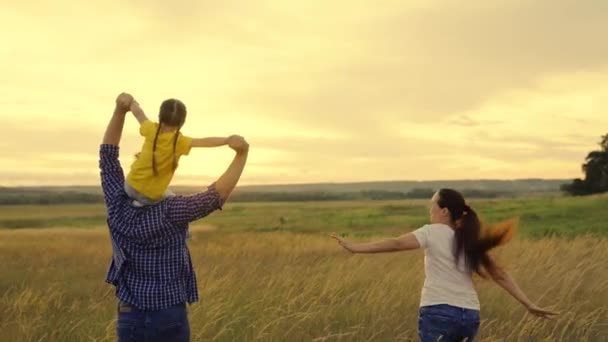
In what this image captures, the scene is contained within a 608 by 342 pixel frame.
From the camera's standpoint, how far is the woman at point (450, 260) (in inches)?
180

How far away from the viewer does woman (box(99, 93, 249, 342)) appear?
12.3 feet

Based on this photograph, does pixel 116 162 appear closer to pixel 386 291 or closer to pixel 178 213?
pixel 178 213

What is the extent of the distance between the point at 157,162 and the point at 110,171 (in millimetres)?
443

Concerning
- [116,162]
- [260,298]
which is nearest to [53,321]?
[260,298]

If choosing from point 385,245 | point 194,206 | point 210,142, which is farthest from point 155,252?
point 385,245

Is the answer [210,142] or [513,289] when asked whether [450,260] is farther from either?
[210,142]

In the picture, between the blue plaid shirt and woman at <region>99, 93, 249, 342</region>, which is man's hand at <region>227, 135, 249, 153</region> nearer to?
woman at <region>99, 93, 249, 342</region>

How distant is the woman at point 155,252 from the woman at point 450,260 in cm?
105

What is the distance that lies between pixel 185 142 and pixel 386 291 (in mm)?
5606

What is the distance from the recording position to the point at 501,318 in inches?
333

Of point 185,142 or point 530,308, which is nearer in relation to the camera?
point 185,142

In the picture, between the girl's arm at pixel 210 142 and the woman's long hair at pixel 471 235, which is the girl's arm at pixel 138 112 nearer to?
the girl's arm at pixel 210 142

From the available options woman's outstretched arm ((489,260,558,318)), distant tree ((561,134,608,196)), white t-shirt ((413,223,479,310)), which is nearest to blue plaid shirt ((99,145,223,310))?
white t-shirt ((413,223,479,310))

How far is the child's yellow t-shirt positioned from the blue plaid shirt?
0.10m
